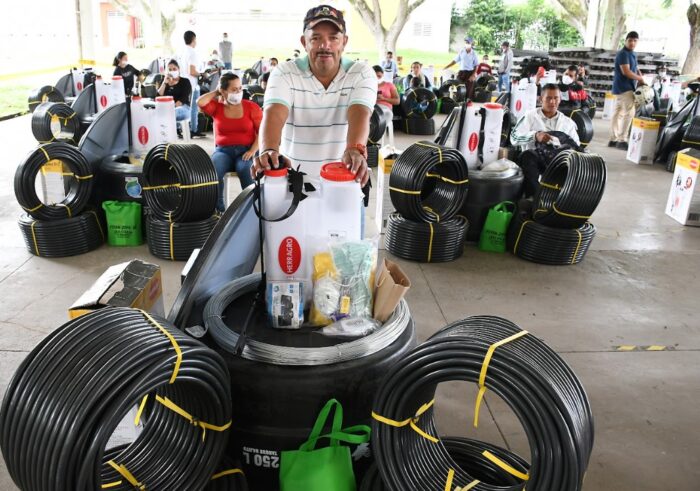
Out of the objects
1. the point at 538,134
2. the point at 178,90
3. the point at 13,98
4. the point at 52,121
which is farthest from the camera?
the point at 13,98

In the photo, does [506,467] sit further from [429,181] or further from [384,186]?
[384,186]

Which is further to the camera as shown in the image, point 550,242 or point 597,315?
A: point 550,242

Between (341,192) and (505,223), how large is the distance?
3.62 metres

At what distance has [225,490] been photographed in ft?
7.23

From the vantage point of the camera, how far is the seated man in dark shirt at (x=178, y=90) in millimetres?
9320

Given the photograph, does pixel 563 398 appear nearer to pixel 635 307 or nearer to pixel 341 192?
pixel 341 192

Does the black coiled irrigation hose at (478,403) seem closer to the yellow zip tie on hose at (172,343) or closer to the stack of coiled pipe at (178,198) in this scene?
the yellow zip tie on hose at (172,343)

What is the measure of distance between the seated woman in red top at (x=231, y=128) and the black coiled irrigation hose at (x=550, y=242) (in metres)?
2.65

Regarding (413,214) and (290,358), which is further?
(413,214)

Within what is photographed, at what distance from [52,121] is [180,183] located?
460 cm

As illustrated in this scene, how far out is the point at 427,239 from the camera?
528 cm

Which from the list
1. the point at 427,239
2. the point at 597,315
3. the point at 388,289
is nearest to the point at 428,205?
the point at 427,239

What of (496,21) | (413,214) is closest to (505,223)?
(413,214)

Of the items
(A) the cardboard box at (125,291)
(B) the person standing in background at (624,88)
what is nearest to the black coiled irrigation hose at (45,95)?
(A) the cardboard box at (125,291)
